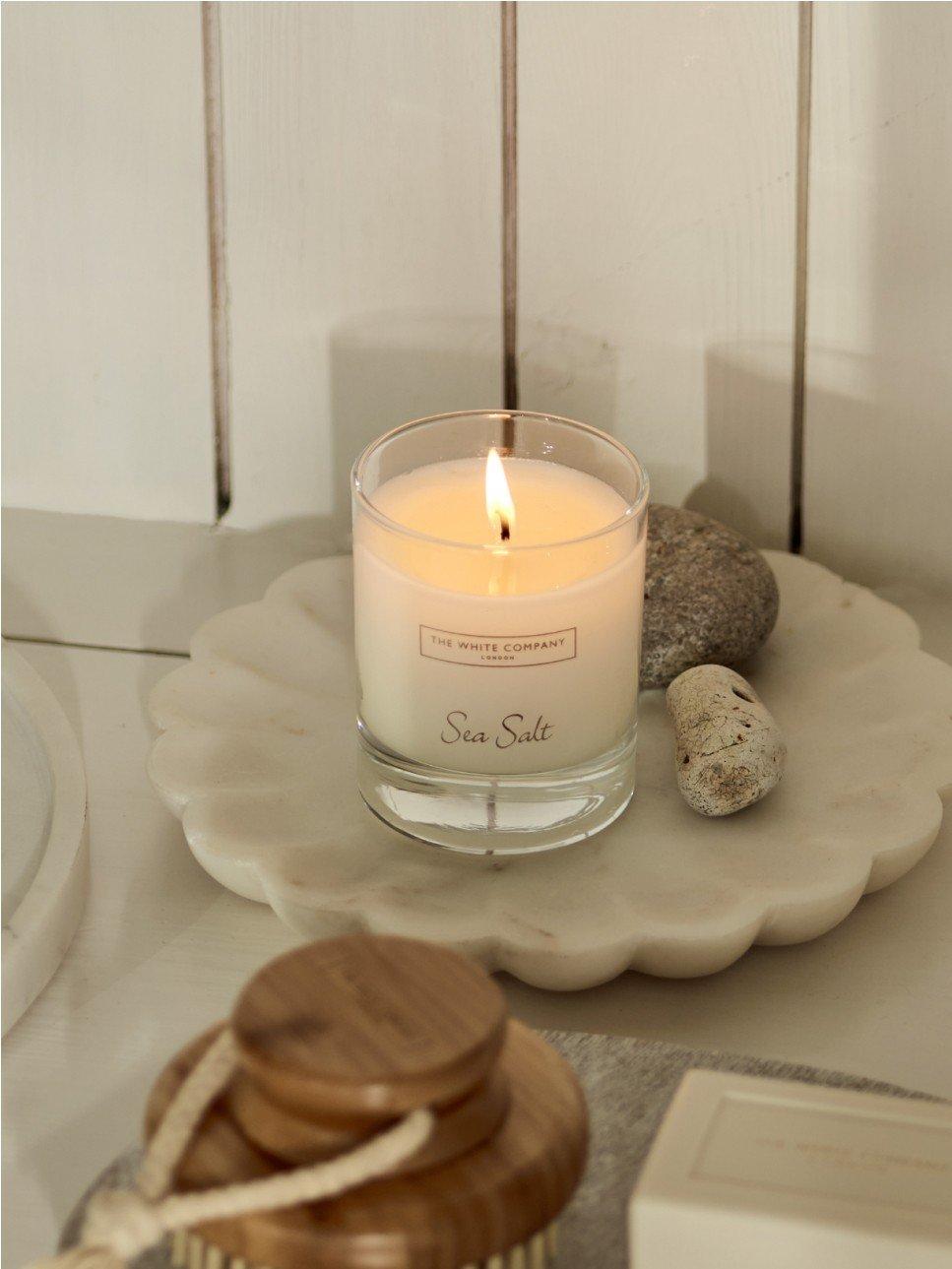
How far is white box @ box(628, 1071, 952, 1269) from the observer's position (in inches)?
13.2

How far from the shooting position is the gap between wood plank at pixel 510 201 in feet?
2.15

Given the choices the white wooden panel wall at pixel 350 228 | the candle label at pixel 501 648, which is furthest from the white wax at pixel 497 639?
the white wooden panel wall at pixel 350 228

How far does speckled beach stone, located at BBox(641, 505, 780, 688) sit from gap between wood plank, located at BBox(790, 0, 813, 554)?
0.10 meters

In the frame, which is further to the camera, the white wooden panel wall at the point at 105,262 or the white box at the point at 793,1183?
the white wooden panel wall at the point at 105,262

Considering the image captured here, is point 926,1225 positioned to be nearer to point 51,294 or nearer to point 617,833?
point 617,833

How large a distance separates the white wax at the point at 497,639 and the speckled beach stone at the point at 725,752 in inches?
1.0

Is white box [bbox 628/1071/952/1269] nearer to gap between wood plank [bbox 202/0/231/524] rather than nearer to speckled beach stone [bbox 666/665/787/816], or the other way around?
speckled beach stone [bbox 666/665/787/816]

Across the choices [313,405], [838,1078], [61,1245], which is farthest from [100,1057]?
[313,405]

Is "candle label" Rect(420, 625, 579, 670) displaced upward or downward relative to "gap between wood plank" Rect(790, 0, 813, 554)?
downward

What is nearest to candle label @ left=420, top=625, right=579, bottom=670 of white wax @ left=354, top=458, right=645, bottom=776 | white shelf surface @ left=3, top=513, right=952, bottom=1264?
white wax @ left=354, top=458, right=645, bottom=776

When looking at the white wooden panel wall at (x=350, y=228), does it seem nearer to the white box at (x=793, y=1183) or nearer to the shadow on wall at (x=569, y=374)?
the shadow on wall at (x=569, y=374)

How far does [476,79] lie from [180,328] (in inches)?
7.5

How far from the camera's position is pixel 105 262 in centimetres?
74

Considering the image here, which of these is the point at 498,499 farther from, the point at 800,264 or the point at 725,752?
the point at 800,264
